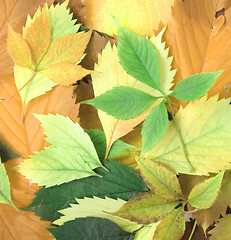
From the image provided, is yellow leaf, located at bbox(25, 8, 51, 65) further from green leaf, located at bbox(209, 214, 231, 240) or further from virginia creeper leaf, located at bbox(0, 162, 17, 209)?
green leaf, located at bbox(209, 214, 231, 240)

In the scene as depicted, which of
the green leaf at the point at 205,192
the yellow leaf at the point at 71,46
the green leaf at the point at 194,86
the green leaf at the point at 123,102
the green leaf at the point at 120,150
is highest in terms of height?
the yellow leaf at the point at 71,46

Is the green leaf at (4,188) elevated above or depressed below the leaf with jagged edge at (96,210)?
above

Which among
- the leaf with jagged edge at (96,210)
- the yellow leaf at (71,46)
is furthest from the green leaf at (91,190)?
the yellow leaf at (71,46)

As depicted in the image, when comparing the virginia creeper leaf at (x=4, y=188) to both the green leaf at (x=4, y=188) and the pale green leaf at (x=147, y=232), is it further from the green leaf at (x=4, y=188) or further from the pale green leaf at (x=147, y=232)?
the pale green leaf at (x=147, y=232)

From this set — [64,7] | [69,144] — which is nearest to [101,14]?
[64,7]

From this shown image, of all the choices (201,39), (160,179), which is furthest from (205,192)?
(201,39)

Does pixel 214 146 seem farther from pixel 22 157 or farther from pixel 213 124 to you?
pixel 22 157

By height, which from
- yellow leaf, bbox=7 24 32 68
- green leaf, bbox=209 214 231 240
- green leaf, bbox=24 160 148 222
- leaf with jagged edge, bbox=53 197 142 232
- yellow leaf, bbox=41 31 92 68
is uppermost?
yellow leaf, bbox=7 24 32 68

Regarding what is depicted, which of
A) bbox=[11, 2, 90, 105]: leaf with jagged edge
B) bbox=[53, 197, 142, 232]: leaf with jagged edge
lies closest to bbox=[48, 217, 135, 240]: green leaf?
bbox=[53, 197, 142, 232]: leaf with jagged edge
